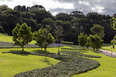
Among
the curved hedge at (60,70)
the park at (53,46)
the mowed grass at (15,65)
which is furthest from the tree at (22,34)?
the curved hedge at (60,70)

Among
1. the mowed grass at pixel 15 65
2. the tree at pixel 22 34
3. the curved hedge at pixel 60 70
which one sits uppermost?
the tree at pixel 22 34

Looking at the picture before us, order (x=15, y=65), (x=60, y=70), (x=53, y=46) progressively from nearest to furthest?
1. (x=60, y=70)
2. (x=15, y=65)
3. (x=53, y=46)

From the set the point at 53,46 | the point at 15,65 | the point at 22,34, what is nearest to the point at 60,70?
→ the point at 15,65

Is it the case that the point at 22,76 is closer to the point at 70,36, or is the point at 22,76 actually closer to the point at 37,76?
the point at 37,76

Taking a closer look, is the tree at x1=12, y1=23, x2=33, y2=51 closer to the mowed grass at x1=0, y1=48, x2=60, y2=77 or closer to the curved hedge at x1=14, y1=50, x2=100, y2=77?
the mowed grass at x1=0, y1=48, x2=60, y2=77

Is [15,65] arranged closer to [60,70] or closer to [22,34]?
[60,70]

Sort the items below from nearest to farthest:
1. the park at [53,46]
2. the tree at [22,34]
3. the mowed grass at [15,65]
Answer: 1. the mowed grass at [15,65]
2. the park at [53,46]
3. the tree at [22,34]

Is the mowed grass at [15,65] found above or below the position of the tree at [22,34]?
below

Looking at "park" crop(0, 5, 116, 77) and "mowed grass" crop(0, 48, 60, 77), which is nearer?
"mowed grass" crop(0, 48, 60, 77)

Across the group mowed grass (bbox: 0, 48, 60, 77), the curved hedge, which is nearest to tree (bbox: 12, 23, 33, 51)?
mowed grass (bbox: 0, 48, 60, 77)

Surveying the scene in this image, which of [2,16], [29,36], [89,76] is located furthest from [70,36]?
[89,76]

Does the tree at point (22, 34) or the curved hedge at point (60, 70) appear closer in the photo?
the curved hedge at point (60, 70)

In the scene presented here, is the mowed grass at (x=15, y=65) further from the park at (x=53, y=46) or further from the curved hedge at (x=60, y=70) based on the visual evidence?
the curved hedge at (x=60, y=70)

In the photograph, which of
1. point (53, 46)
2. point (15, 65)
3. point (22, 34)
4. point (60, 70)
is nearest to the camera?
point (60, 70)
